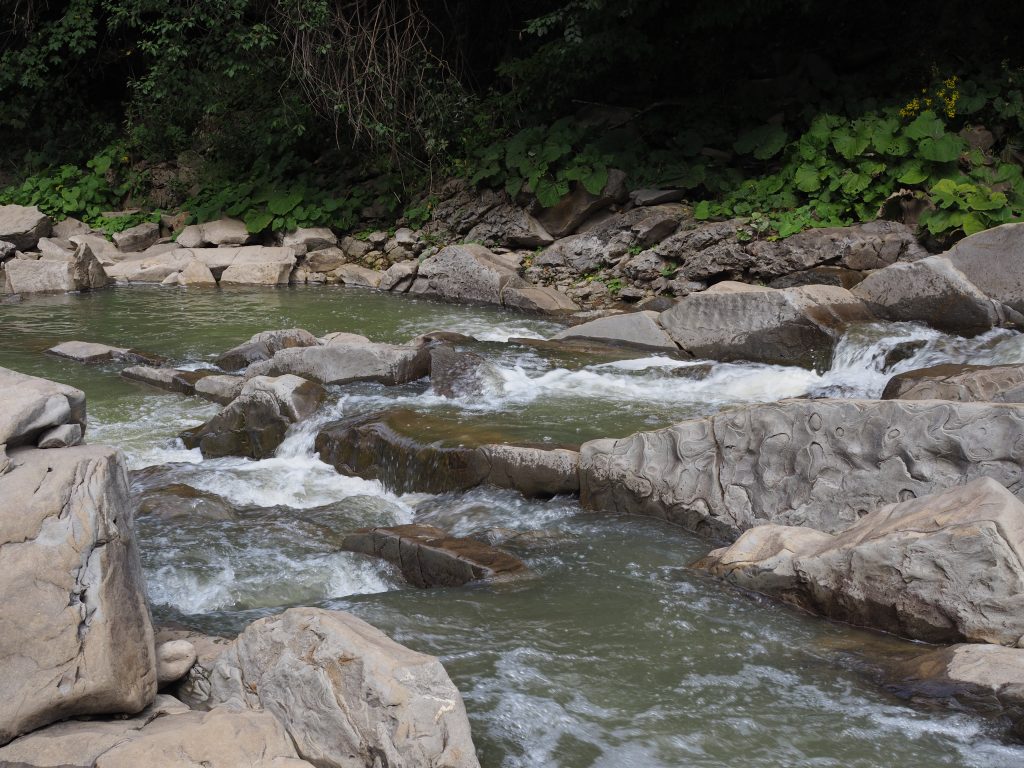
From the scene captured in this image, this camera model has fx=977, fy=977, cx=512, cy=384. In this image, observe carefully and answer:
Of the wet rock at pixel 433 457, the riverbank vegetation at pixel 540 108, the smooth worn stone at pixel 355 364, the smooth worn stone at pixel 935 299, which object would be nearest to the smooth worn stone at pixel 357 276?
the riverbank vegetation at pixel 540 108

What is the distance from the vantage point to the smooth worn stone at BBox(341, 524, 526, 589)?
4.51 metres

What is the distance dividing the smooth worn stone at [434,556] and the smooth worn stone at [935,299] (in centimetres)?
542

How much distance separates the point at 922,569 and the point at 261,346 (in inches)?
270

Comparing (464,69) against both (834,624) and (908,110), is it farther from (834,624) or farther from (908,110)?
(834,624)

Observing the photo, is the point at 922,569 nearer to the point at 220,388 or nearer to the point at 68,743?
the point at 68,743

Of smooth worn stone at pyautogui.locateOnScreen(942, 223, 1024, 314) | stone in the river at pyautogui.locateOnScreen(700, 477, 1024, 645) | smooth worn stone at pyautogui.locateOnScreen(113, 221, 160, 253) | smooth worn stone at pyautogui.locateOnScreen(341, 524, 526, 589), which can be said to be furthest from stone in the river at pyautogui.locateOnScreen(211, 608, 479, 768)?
smooth worn stone at pyautogui.locateOnScreen(113, 221, 160, 253)

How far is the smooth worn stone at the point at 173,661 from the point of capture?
3.24m

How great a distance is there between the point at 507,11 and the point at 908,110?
729 centimetres

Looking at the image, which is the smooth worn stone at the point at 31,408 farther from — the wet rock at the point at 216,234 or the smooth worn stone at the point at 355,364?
the wet rock at the point at 216,234

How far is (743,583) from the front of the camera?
13.9ft

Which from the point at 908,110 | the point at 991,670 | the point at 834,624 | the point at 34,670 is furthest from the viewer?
the point at 908,110

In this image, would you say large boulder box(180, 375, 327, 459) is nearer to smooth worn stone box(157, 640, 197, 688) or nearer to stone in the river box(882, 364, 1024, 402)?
smooth worn stone box(157, 640, 197, 688)

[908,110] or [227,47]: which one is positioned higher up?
[227,47]

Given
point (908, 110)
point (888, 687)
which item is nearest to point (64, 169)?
point (908, 110)
